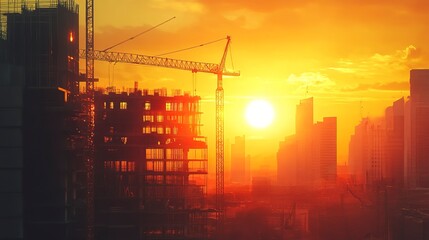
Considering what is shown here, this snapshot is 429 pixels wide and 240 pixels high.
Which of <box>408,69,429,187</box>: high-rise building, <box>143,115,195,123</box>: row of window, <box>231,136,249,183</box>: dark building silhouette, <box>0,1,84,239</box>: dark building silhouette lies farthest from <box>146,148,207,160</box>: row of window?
<box>231,136,249,183</box>: dark building silhouette

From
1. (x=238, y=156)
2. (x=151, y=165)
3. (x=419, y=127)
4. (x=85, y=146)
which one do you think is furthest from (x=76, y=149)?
(x=238, y=156)

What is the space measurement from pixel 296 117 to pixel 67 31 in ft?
188

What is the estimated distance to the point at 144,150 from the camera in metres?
41.4

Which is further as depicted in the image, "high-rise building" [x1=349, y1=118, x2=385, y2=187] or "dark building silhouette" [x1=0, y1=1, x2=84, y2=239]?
"high-rise building" [x1=349, y1=118, x2=385, y2=187]

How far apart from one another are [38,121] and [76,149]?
2631 millimetres

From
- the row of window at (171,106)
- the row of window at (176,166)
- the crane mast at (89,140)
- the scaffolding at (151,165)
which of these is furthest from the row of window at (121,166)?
the crane mast at (89,140)

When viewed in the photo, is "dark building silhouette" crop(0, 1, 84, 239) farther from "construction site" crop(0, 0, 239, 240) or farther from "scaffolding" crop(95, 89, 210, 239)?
"scaffolding" crop(95, 89, 210, 239)

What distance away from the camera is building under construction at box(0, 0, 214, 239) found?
2466cm

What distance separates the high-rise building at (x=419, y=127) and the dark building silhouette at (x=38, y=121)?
48.0 m

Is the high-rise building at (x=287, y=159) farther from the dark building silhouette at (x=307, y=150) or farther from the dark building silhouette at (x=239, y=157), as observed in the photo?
the dark building silhouette at (x=239, y=157)

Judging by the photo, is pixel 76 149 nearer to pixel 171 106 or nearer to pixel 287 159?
pixel 171 106

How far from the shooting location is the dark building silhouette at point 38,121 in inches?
953

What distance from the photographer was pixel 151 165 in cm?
4162

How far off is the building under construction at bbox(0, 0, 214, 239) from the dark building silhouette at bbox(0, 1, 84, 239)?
0.03 metres
